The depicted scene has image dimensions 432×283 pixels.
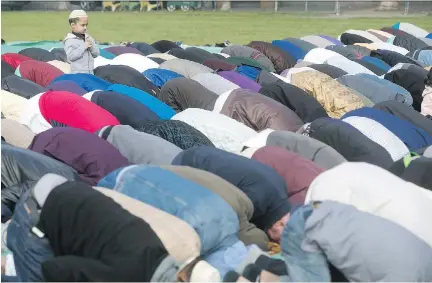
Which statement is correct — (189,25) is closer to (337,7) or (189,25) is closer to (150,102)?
(337,7)

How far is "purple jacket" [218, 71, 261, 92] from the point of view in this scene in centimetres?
745

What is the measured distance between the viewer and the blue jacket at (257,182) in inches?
160

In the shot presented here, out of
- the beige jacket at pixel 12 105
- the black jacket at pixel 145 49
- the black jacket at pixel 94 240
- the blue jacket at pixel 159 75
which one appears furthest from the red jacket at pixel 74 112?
the black jacket at pixel 145 49

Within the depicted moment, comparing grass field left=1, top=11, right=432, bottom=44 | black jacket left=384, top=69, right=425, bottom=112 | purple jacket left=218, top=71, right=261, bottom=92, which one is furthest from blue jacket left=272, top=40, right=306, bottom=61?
grass field left=1, top=11, right=432, bottom=44

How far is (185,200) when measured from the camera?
3643mm

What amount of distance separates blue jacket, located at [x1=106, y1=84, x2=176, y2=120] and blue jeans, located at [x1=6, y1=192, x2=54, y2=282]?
2.56 meters

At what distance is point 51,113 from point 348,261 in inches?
117

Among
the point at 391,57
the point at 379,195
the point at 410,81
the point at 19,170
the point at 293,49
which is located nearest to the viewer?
the point at 379,195

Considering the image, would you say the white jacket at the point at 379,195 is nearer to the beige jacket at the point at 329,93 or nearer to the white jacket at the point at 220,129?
the white jacket at the point at 220,129

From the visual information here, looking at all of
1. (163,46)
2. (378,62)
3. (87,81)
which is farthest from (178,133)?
(163,46)

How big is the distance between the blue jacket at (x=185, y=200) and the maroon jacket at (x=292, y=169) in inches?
25.6

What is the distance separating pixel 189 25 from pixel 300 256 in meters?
16.0

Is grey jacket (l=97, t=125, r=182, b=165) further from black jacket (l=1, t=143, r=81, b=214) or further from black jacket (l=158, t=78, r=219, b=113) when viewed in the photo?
black jacket (l=158, t=78, r=219, b=113)

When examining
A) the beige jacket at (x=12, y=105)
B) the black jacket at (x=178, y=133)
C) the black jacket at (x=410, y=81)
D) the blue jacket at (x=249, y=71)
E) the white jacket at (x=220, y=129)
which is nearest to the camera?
the black jacket at (x=178, y=133)
